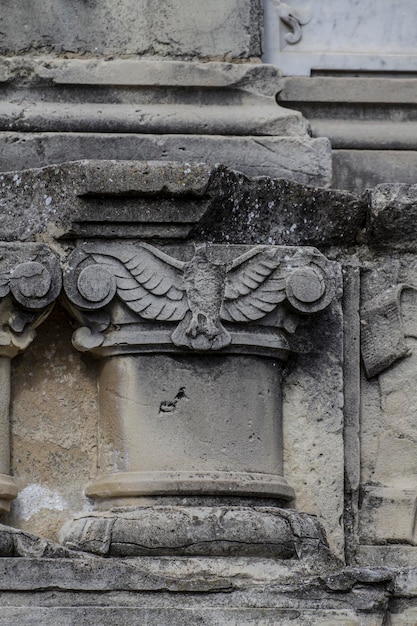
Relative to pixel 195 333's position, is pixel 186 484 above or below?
below

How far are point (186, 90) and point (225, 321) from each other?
Answer: 771mm

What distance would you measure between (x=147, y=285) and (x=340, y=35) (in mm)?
1208

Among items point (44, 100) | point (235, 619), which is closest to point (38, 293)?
point (44, 100)

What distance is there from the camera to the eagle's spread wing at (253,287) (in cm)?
544

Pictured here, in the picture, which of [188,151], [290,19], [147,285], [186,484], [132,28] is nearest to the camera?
[186,484]

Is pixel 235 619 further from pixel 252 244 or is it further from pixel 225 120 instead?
pixel 225 120

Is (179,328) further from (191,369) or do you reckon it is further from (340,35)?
(340,35)

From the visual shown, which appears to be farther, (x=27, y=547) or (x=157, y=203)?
(x=157, y=203)

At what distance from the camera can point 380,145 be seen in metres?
5.87

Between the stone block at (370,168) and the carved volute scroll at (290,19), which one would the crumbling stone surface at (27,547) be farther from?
the carved volute scroll at (290,19)

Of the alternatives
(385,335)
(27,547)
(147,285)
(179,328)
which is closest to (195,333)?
(179,328)

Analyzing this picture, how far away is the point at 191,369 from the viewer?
5438mm

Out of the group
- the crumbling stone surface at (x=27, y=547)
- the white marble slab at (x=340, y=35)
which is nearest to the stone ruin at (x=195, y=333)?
the crumbling stone surface at (x=27, y=547)

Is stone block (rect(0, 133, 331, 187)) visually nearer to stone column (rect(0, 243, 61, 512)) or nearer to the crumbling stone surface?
stone column (rect(0, 243, 61, 512))
